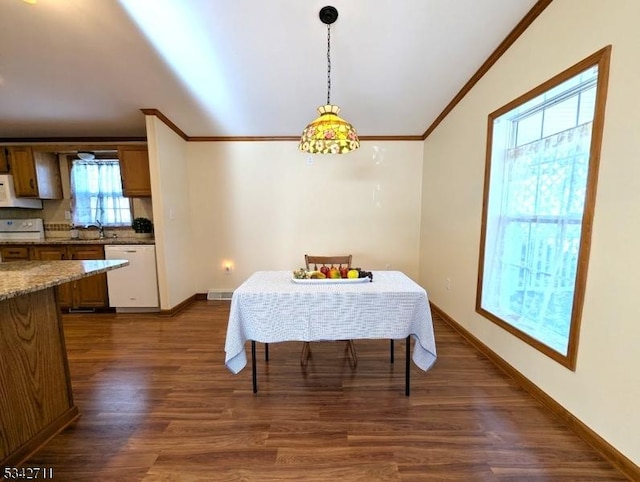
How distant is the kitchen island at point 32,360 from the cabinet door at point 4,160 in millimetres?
2866

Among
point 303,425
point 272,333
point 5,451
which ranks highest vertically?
point 272,333

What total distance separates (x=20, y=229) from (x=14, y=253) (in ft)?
2.07

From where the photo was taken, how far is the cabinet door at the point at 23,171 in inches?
135

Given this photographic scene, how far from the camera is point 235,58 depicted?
2.38m

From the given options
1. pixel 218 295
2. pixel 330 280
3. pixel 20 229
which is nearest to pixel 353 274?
pixel 330 280

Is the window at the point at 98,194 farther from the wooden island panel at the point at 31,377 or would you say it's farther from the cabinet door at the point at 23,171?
the wooden island panel at the point at 31,377

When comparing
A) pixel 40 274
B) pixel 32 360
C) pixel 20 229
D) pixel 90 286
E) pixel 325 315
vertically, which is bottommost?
pixel 90 286

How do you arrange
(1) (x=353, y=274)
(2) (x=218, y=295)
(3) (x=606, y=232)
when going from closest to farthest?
(3) (x=606, y=232), (1) (x=353, y=274), (2) (x=218, y=295)

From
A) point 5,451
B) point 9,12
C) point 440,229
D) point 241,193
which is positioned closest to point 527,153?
point 440,229

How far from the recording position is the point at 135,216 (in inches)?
154

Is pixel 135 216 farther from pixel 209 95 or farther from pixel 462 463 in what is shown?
pixel 462 463

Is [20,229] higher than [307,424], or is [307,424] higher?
[20,229]

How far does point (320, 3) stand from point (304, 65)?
577 millimetres

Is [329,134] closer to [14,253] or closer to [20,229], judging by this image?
[14,253]
